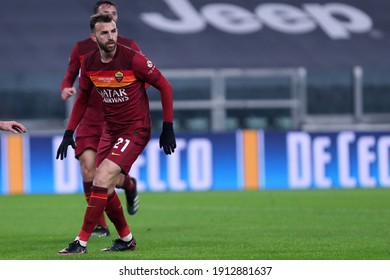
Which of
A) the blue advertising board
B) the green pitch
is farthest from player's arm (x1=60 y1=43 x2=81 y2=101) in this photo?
the blue advertising board

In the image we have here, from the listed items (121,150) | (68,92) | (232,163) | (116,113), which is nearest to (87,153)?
(68,92)

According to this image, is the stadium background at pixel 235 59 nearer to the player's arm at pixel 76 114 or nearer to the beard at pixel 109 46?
the player's arm at pixel 76 114

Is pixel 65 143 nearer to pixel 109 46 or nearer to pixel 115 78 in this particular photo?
pixel 115 78

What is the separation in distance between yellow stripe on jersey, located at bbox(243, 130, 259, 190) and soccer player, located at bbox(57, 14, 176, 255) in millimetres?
9487

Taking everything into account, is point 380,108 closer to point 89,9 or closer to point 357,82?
point 357,82

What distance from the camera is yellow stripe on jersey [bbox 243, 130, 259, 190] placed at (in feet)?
65.5

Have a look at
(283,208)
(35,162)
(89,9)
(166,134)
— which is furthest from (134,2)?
(166,134)

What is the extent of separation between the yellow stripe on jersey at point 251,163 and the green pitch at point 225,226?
2.53ft

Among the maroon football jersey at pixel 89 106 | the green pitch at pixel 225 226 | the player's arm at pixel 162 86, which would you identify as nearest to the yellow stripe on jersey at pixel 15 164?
the green pitch at pixel 225 226

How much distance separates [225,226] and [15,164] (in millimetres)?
7317

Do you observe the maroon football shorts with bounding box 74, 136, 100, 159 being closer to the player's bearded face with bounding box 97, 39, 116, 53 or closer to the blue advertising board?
the player's bearded face with bounding box 97, 39, 116, 53

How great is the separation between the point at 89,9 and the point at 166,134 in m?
12.7

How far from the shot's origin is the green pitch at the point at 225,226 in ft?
33.2
